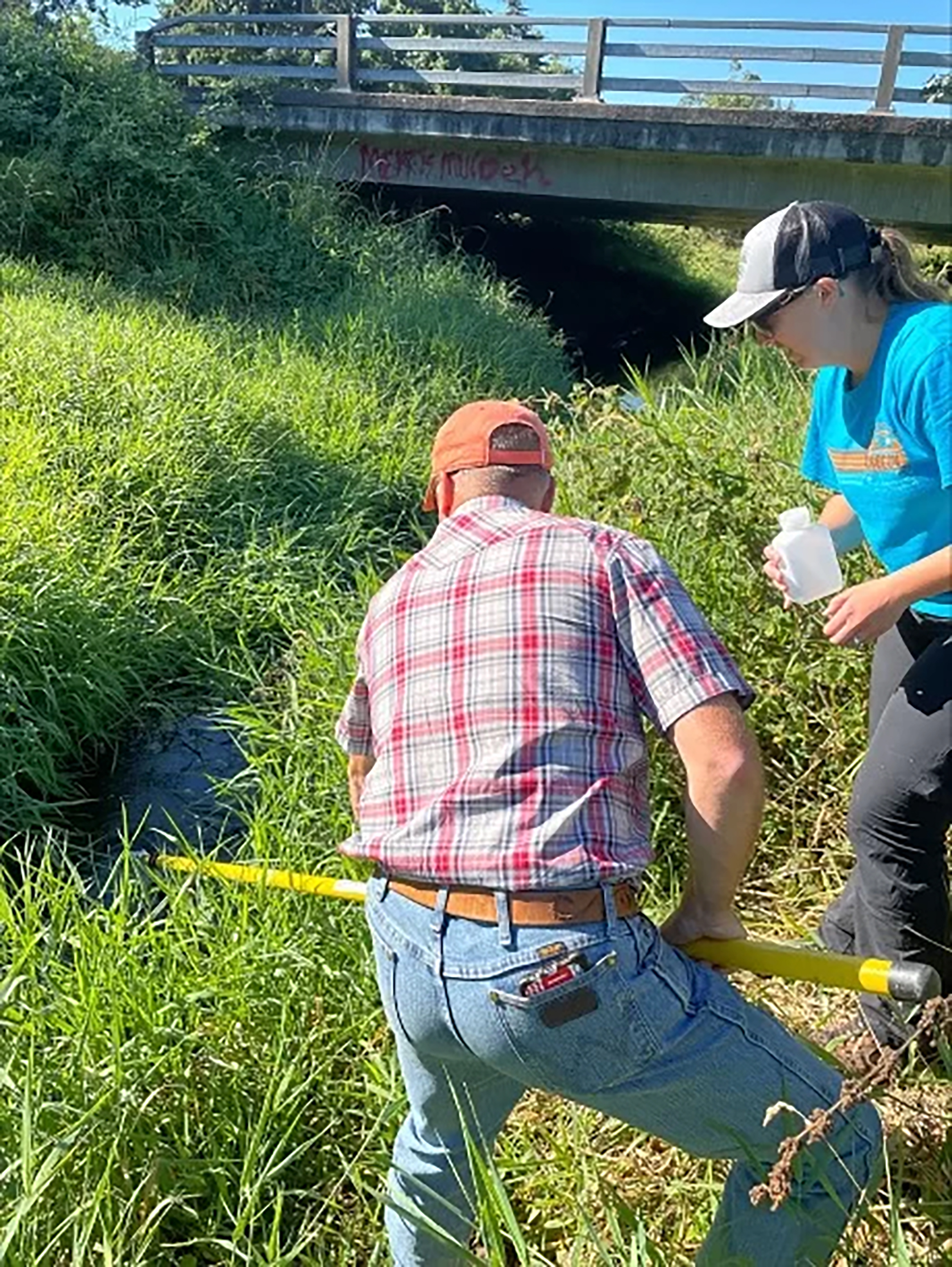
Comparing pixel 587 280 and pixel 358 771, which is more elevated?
pixel 358 771

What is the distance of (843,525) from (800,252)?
675mm

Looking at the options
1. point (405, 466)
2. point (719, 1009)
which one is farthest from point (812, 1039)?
point (405, 466)

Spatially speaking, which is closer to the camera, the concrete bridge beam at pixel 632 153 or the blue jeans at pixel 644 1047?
the blue jeans at pixel 644 1047

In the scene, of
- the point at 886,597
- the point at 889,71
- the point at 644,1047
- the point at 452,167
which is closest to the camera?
the point at 644,1047

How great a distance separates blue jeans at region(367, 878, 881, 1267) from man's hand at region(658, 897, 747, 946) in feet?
0.26

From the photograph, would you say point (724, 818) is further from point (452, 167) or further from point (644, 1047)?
point (452, 167)

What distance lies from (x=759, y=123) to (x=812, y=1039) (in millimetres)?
10320

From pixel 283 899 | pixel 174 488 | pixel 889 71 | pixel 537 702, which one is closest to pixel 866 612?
pixel 537 702

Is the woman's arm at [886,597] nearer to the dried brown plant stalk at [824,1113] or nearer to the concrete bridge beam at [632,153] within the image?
the dried brown plant stalk at [824,1113]

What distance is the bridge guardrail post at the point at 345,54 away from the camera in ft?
41.4

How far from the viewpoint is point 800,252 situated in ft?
6.49

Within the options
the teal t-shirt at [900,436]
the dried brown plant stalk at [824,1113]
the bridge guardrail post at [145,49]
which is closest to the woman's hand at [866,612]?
the teal t-shirt at [900,436]

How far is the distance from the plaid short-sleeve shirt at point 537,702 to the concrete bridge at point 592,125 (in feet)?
34.7

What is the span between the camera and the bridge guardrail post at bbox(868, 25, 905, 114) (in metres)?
10.4
